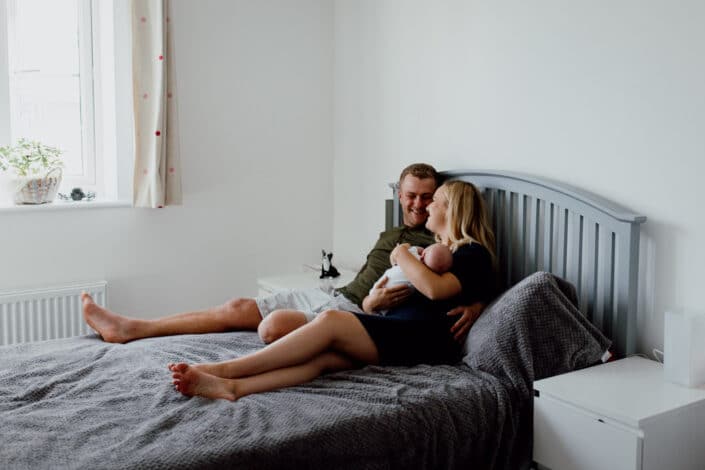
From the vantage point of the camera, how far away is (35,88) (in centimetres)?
367

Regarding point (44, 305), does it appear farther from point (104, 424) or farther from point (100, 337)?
point (104, 424)

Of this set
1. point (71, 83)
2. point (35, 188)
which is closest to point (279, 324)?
point (35, 188)

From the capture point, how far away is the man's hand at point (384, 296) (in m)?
2.90

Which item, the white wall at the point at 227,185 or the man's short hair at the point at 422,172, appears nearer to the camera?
the man's short hair at the point at 422,172

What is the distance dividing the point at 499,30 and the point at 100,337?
1.87 metres

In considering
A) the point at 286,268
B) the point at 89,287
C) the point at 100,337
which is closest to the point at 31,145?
the point at 89,287

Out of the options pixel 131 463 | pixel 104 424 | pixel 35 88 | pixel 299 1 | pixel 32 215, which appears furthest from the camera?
pixel 299 1

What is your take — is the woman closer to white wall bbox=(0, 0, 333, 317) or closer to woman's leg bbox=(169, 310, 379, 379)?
woman's leg bbox=(169, 310, 379, 379)

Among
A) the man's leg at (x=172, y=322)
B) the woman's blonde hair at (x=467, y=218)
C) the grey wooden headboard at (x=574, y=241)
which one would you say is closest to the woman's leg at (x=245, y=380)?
the man's leg at (x=172, y=322)

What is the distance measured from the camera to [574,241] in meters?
2.80

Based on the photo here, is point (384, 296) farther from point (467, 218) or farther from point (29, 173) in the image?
point (29, 173)

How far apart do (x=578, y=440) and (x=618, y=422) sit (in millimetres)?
150

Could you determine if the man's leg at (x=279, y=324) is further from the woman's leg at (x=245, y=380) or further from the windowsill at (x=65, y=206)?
the windowsill at (x=65, y=206)

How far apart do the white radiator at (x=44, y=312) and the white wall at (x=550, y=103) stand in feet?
4.31
